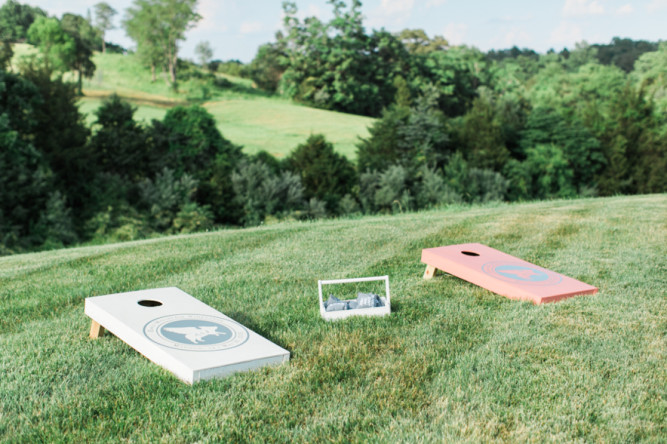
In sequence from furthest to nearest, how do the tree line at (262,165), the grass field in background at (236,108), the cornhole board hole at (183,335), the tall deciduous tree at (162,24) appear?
1. the tall deciduous tree at (162,24)
2. the grass field in background at (236,108)
3. the tree line at (262,165)
4. the cornhole board hole at (183,335)

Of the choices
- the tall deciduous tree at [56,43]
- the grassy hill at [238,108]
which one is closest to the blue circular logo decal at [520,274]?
the grassy hill at [238,108]

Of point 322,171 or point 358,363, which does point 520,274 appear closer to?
point 358,363

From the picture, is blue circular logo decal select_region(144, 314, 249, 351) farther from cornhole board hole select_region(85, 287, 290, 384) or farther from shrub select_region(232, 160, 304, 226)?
shrub select_region(232, 160, 304, 226)

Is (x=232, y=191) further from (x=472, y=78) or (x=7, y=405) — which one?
(x=472, y=78)

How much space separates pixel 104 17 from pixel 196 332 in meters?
78.4

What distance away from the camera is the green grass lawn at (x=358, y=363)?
3.11 metres

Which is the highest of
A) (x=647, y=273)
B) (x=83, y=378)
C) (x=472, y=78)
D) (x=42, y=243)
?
(x=472, y=78)

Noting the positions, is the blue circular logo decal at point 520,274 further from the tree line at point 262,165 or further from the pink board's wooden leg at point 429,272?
the tree line at point 262,165

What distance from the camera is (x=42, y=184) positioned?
21.9 meters

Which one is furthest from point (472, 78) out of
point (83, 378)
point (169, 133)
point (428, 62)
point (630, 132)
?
point (83, 378)

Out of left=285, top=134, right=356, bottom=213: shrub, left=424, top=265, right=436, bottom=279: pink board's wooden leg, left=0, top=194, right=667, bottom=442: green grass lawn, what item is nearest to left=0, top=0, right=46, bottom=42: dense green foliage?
left=285, top=134, right=356, bottom=213: shrub

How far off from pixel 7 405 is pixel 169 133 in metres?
24.9

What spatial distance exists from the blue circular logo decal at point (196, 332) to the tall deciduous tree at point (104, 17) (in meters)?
75.5

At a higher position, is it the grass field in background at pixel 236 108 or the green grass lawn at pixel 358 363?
the grass field in background at pixel 236 108
